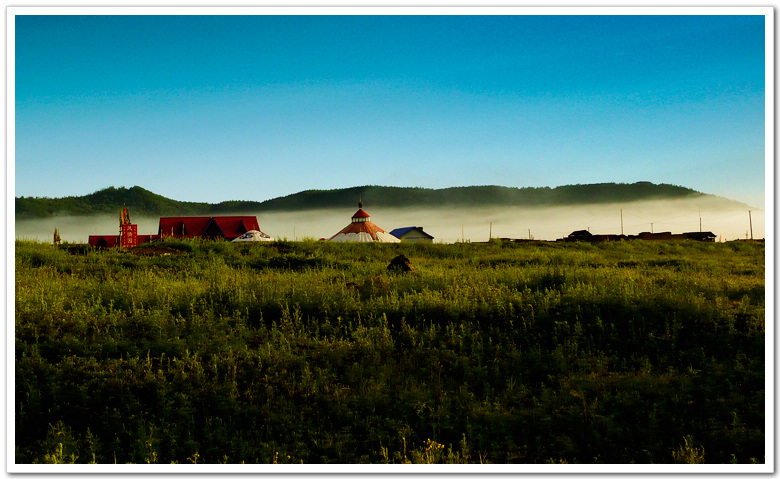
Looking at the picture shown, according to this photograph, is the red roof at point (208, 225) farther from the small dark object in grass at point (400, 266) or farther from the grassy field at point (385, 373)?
the grassy field at point (385, 373)

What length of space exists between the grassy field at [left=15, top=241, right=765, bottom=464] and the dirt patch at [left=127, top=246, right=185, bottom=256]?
6499 millimetres

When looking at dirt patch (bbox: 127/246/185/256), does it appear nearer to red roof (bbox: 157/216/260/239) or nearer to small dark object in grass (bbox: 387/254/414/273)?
small dark object in grass (bbox: 387/254/414/273)

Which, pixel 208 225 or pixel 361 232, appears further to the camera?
pixel 208 225

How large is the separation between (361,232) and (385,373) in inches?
1562

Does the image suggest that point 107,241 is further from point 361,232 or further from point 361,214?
point 361,214

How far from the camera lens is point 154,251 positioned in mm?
18516

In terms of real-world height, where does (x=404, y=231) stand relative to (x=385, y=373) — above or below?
above

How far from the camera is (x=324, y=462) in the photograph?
219 inches

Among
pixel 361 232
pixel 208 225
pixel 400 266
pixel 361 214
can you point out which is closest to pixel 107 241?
pixel 208 225

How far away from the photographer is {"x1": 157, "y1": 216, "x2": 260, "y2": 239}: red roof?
5366 centimetres

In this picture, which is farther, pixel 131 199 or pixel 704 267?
pixel 131 199
